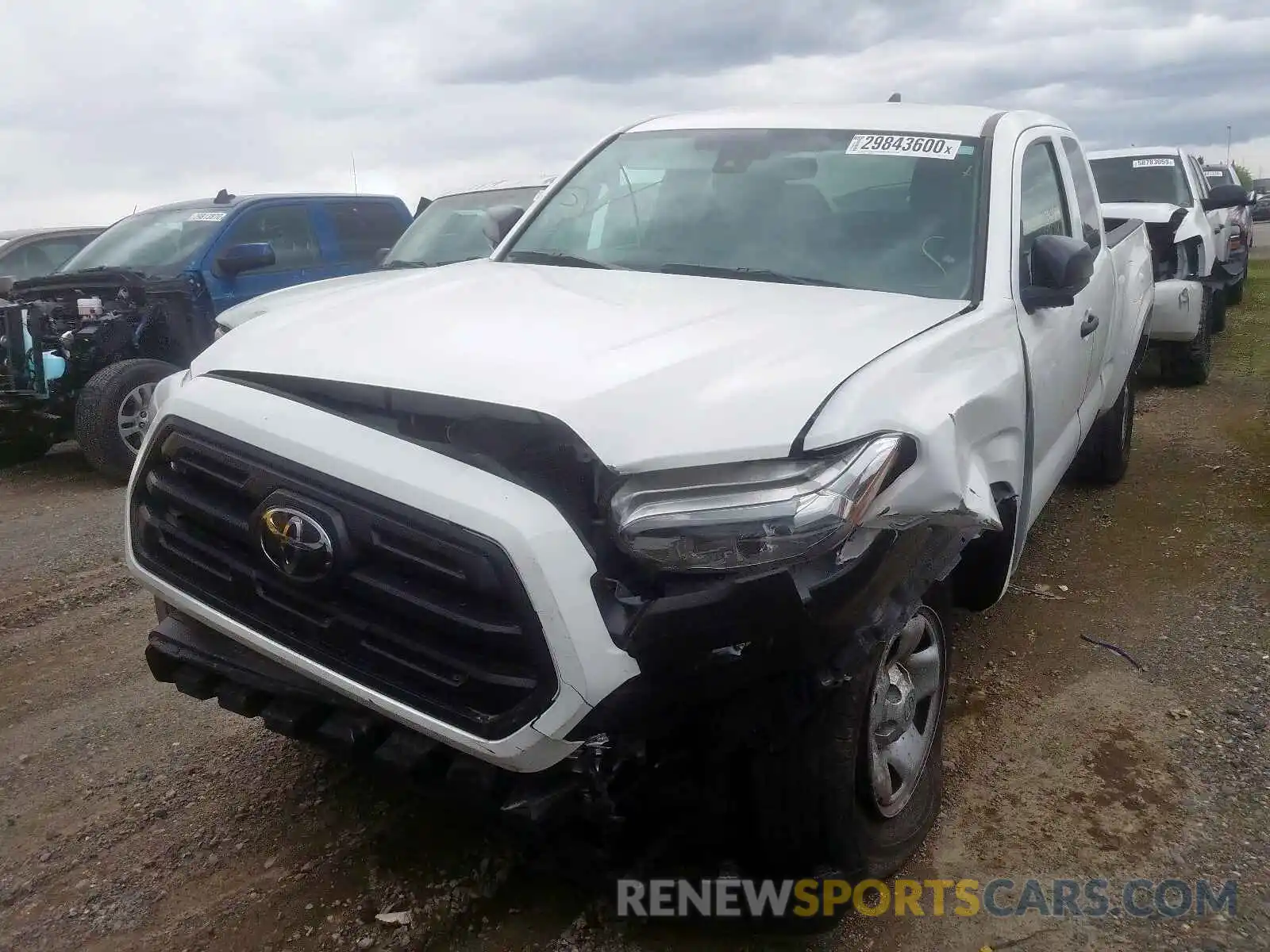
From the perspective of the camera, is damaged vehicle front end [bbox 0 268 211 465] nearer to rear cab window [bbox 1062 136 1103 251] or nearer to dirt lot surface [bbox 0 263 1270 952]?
dirt lot surface [bbox 0 263 1270 952]

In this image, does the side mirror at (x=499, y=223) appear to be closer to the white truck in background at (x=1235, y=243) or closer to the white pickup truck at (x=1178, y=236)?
the white pickup truck at (x=1178, y=236)

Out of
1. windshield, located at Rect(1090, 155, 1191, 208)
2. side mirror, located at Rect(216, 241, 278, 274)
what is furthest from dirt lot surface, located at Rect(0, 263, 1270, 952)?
windshield, located at Rect(1090, 155, 1191, 208)

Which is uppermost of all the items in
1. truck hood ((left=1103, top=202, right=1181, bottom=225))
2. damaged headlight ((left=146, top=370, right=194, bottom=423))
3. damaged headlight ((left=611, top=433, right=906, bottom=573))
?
truck hood ((left=1103, top=202, right=1181, bottom=225))

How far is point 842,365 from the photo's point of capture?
2.29m

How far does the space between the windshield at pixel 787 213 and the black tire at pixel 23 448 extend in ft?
15.8

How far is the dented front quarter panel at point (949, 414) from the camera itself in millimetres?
2090

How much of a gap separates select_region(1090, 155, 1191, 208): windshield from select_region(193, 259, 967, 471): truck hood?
8391mm

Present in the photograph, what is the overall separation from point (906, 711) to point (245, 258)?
579 cm

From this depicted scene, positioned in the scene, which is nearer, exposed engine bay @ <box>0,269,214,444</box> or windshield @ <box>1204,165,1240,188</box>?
exposed engine bay @ <box>0,269,214,444</box>

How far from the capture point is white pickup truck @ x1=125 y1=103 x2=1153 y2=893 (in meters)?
1.97

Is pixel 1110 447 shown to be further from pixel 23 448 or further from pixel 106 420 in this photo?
pixel 23 448

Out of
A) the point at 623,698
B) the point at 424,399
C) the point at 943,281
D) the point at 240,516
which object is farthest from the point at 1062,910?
the point at 240,516

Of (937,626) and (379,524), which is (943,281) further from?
(379,524)

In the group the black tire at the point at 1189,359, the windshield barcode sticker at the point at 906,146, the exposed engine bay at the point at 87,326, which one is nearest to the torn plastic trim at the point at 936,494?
the windshield barcode sticker at the point at 906,146
